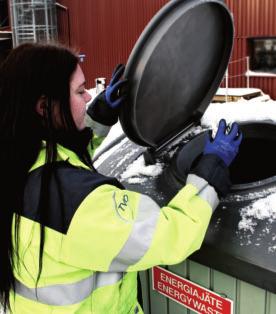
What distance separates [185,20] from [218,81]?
57cm

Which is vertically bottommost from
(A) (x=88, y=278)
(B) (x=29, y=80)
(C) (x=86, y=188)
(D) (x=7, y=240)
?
(A) (x=88, y=278)

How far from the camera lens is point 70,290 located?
115 cm

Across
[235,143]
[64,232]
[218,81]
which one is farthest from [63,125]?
[218,81]

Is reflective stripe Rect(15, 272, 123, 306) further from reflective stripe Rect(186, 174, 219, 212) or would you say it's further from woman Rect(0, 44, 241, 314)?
reflective stripe Rect(186, 174, 219, 212)

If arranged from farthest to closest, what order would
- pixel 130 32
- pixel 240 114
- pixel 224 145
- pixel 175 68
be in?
pixel 130 32
pixel 240 114
pixel 175 68
pixel 224 145

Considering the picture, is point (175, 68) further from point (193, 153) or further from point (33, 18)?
point (33, 18)

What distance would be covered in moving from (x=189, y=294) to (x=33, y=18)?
13236 millimetres

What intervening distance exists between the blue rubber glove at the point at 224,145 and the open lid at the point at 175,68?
12.8 inches

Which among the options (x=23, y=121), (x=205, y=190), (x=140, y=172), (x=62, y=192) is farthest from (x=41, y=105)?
(x=140, y=172)

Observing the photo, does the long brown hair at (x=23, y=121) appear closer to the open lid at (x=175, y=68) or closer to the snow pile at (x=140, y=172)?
the open lid at (x=175, y=68)

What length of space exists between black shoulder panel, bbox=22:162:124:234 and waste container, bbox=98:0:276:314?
0.45 m

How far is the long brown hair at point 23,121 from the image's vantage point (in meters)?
1.11

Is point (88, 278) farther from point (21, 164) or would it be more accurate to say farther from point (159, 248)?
point (21, 164)

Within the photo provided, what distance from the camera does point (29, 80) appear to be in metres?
1.10
